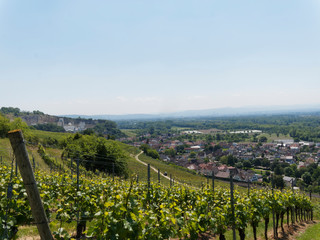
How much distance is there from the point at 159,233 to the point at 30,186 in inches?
112

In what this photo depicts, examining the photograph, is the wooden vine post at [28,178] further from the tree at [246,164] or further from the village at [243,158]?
the tree at [246,164]

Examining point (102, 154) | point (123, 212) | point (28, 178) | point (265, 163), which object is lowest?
point (265, 163)

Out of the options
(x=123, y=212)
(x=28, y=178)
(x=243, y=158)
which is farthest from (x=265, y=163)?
(x=28, y=178)

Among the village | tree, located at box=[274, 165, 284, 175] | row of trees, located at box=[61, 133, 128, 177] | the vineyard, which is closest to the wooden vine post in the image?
the vineyard

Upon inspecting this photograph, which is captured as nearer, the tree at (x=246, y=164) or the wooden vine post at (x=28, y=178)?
the wooden vine post at (x=28, y=178)

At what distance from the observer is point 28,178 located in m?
2.57

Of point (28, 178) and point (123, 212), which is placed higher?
point (28, 178)

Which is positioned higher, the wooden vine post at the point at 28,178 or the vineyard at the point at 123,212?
the wooden vine post at the point at 28,178

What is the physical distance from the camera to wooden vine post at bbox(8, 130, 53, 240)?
254 cm

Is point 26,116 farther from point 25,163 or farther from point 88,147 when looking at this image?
point 25,163

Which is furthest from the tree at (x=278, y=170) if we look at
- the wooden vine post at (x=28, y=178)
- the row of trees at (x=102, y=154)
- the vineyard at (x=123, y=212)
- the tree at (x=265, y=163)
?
the wooden vine post at (x=28, y=178)

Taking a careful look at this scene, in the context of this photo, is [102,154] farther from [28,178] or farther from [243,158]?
[243,158]

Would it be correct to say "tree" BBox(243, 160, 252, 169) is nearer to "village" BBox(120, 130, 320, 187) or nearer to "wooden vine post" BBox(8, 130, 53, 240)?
"village" BBox(120, 130, 320, 187)

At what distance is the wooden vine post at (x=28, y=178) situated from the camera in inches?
100.0
